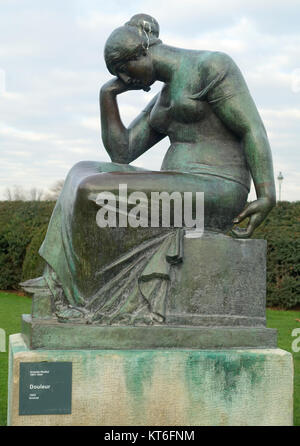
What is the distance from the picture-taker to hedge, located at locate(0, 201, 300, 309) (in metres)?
10.0

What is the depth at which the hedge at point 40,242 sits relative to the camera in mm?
10023

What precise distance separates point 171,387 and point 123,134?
1.71 meters

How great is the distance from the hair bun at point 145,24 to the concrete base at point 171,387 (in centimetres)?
191

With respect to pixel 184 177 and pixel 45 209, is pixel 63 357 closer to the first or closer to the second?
pixel 184 177

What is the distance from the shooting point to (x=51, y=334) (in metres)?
3.08

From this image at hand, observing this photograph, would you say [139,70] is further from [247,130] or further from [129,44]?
[247,130]

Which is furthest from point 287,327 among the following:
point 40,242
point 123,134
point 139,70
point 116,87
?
point 139,70

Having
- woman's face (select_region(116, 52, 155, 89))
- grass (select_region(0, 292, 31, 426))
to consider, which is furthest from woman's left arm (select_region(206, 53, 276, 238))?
grass (select_region(0, 292, 31, 426))

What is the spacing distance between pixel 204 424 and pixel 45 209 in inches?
426

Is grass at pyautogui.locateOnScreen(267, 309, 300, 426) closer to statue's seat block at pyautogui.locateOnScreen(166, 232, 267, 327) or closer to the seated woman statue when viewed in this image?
statue's seat block at pyautogui.locateOnScreen(166, 232, 267, 327)

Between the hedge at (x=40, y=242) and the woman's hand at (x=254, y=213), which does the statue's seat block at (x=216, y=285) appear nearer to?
the woman's hand at (x=254, y=213)

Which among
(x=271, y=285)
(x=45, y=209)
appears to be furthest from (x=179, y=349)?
(x=45, y=209)

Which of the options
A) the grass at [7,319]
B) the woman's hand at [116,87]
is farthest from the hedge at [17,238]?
the woman's hand at [116,87]

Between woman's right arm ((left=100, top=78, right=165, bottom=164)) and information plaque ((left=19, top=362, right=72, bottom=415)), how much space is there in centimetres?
154
